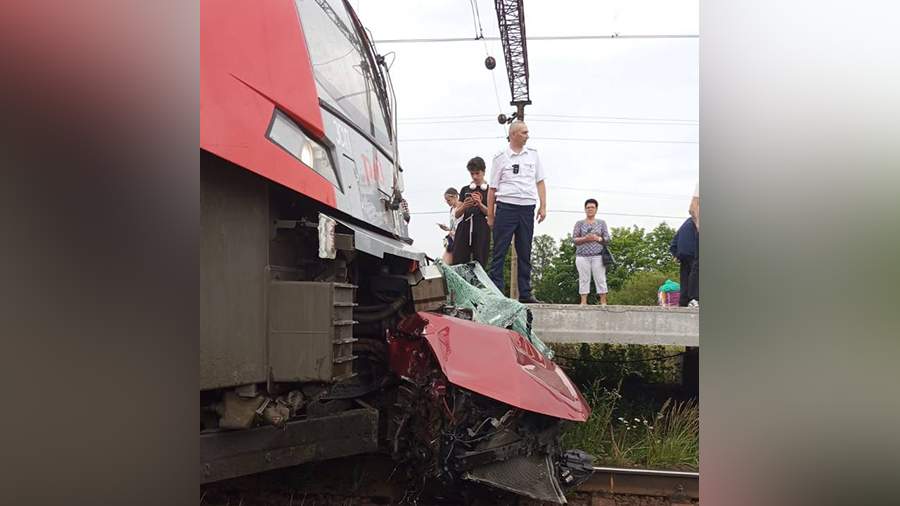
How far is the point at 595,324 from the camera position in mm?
4898

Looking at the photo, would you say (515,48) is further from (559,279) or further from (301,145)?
(301,145)

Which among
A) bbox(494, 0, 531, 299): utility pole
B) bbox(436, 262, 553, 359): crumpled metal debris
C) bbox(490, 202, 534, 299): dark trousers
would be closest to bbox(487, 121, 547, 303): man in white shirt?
bbox(490, 202, 534, 299): dark trousers

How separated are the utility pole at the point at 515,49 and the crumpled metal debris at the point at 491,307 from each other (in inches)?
450

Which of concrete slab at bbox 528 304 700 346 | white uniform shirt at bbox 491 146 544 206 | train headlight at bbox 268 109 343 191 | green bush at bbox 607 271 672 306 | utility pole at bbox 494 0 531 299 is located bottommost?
green bush at bbox 607 271 672 306

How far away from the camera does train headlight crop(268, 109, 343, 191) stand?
222 cm

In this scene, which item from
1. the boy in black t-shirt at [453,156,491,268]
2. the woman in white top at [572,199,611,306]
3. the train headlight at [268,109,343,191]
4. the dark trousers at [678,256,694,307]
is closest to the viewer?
the train headlight at [268,109,343,191]

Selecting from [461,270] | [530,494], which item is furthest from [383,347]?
[461,270]

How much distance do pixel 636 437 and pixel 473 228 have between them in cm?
244

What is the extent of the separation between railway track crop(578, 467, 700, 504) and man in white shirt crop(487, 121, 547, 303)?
192 cm

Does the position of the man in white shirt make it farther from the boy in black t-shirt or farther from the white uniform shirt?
the boy in black t-shirt

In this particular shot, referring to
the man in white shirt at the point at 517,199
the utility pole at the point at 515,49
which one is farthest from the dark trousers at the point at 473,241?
the utility pole at the point at 515,49

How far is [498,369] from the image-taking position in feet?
9.33

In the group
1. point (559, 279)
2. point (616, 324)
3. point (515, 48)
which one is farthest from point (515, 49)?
point (616, 324)
